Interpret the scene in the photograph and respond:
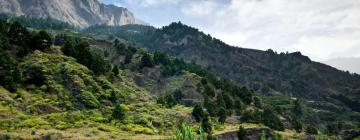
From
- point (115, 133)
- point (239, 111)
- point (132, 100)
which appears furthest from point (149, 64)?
point (115, 133)

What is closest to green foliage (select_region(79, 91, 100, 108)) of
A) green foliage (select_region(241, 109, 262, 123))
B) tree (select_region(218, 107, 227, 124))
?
tree (select_region(218, 107, 227, 124))

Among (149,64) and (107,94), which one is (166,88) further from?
(107,94)

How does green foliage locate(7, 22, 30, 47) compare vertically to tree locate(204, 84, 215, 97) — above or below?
above

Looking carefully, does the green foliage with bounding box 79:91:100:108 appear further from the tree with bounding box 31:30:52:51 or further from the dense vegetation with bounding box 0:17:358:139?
the tree with bounding box 31:30:52:51

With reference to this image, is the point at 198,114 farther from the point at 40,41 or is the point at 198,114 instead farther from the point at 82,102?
the point at 40,41

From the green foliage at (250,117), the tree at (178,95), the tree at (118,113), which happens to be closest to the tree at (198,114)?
the tree at (118,113)

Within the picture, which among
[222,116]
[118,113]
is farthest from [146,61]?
[118,113]

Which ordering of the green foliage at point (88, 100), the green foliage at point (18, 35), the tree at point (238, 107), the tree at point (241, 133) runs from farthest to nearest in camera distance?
the tree at point (238, 107) → the green foliage at point (18, 35) → the tree at point (241, 133) → the green foliage at point (88, 100)

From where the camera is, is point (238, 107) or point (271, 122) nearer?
point (271, 122)

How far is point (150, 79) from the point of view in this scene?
17525 centimetres

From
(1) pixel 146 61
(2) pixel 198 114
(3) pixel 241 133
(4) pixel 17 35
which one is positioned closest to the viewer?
(3) pixel 241 133

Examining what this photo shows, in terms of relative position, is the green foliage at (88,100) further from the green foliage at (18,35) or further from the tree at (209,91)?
the tree at (209,91)

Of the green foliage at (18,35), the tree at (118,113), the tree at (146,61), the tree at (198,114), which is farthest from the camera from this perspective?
the tree at (146,61)

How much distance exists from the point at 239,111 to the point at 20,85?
75.3m
